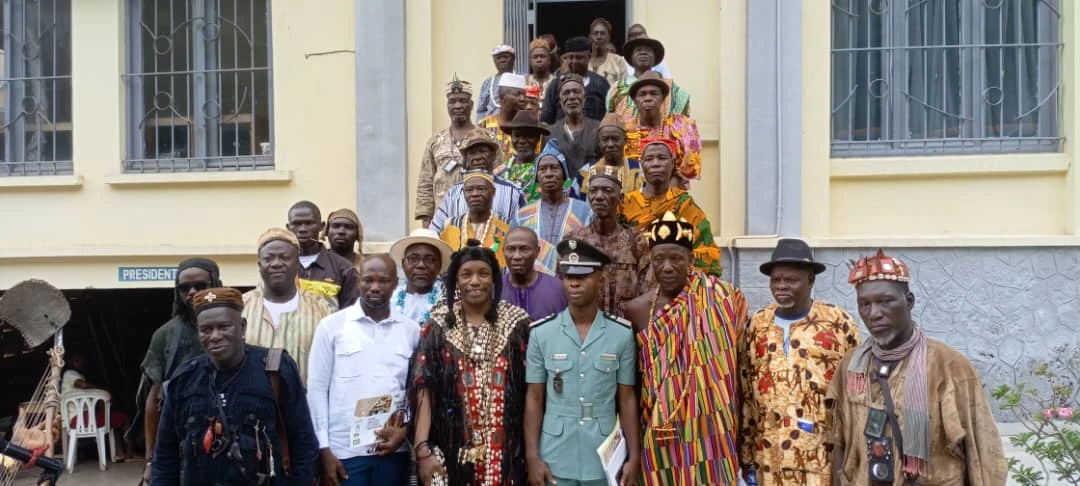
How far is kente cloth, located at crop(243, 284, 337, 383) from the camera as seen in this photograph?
4.93 m

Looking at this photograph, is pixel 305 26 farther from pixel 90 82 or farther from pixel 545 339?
pixel 545 339

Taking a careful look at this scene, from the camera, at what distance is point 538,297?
5219mm

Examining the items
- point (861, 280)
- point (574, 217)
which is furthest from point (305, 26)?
point (861, 280)

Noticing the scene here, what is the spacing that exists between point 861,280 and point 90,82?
7.90 m

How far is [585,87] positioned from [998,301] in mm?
3840

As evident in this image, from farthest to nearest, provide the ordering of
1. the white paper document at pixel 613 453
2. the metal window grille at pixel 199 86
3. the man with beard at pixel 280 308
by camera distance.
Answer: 1. the metal window grille at pixel 199 86
2. the man with beard at pixel 280 308
3. the white paper document at pixel 613 453

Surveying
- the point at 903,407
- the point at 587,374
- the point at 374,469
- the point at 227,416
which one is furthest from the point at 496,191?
the point at 903,407

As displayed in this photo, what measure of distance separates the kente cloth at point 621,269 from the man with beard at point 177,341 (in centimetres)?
210

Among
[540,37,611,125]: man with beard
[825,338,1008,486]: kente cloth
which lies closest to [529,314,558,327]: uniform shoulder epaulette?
[825,338,1008,486]: kente cloth

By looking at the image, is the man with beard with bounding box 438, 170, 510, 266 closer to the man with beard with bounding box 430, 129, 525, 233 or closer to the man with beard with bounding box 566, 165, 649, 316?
the man with beard with bounding box 430, 129, 525, 233

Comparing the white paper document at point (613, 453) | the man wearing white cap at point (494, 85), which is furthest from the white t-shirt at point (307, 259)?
the man wearing white cap at point (494, 85)

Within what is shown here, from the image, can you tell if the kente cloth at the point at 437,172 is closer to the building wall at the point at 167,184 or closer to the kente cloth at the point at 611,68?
the building wall at the point at 167,184

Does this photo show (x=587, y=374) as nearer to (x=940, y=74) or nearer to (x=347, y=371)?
(x=347, y=371)

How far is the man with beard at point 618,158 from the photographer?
6.75 m
